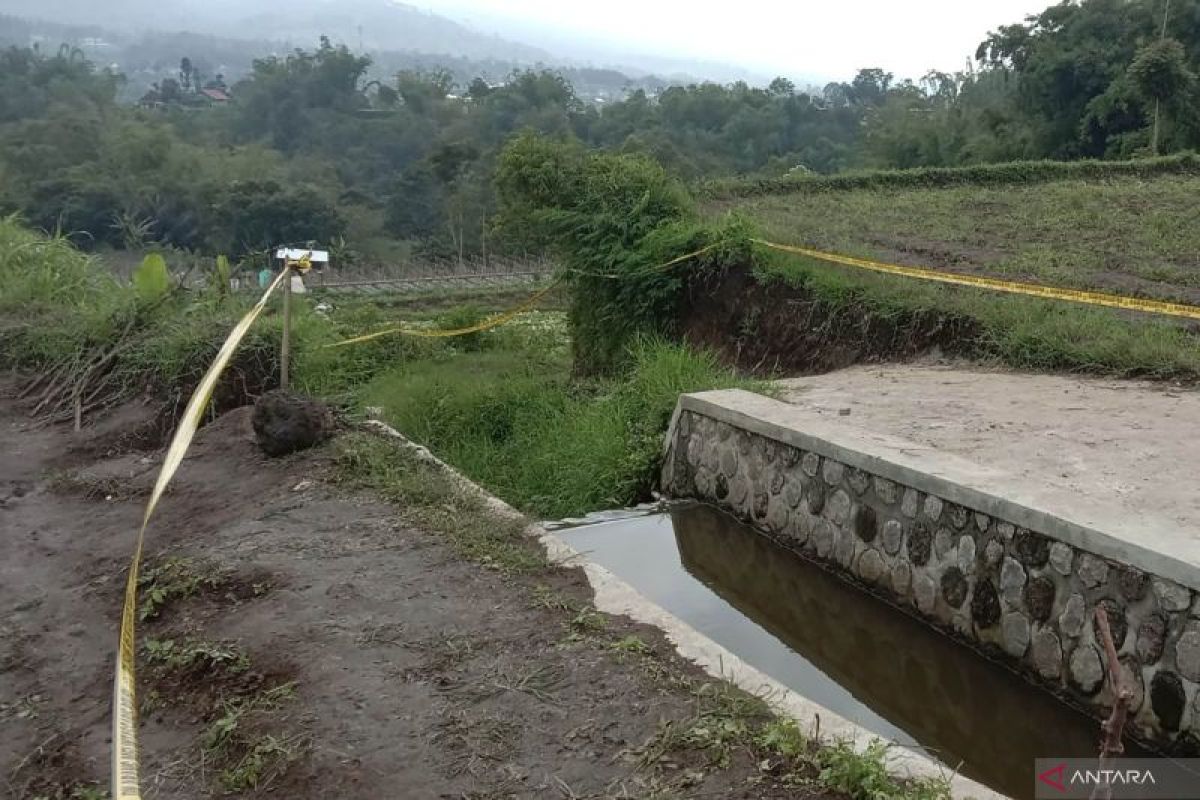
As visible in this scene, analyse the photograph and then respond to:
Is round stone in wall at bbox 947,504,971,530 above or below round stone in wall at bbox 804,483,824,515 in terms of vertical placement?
above

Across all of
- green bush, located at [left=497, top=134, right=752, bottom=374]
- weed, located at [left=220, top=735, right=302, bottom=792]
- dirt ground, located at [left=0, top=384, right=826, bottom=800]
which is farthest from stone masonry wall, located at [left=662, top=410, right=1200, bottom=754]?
green bush, located at [left=497, top=134, right=752, bottom=374]

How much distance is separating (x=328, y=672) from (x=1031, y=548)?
2.91 metres

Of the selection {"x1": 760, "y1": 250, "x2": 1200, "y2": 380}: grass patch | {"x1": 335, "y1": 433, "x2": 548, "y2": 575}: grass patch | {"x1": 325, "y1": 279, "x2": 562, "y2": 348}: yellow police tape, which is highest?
{"x1": 760, "y1": 250, "x2": 1200, "y2": 380}: grass patch

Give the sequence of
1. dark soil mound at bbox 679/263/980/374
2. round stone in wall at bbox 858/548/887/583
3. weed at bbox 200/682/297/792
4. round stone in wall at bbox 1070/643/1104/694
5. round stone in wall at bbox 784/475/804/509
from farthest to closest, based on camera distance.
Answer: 1. dark soil mound at bbox 679/263/980/374
2. round stone in wall at bbox 784/475/804/509
3. round stone in wall at bbox 858/548/887/583
4. round stone in wall at bbox 1070/643/1104/694
5. weed at bbox 200/682/297/792

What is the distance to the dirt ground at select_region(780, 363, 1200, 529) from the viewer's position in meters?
4.74

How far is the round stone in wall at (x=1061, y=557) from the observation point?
4.14 metres

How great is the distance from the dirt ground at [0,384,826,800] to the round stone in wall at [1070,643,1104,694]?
1652 millimetres

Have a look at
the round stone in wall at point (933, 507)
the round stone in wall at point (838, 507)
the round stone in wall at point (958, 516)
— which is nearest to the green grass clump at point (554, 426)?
the round stone in wall at point (838, 507)

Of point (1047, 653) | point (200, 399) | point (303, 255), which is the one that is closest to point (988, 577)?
point (1047, 653)

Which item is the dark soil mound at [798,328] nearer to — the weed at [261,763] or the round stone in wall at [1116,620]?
the round stone in wall at [1116,620]

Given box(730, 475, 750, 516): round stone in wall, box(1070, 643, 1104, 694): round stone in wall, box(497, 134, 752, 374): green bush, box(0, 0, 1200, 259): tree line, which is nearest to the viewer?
box(1070, 643, 1104, 694): round stone in wall

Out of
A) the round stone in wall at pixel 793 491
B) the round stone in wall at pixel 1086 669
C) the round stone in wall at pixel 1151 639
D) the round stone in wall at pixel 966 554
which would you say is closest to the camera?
the round stone in wall at pixel 1151 639

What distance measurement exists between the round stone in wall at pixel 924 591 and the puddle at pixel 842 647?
95 mm

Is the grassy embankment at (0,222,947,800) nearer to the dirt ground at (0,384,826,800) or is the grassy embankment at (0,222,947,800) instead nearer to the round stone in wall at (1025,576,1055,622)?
the dirt ground at (0,384,826,800)
